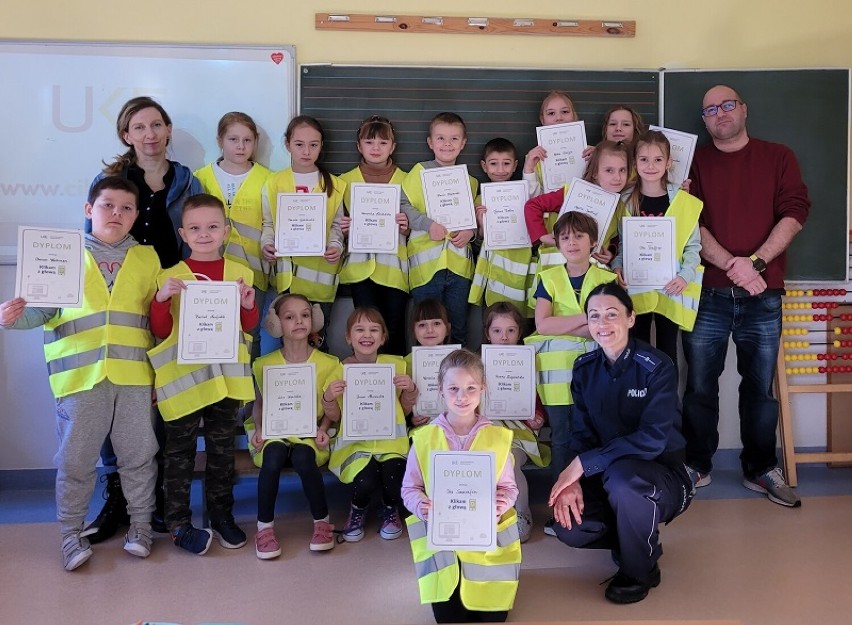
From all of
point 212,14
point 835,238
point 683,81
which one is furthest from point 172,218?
point 835,238

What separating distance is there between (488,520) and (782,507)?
206cm

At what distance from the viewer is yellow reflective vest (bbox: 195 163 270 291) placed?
12.5 feet

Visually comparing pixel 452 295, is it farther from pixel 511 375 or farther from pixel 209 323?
pixel 209 323

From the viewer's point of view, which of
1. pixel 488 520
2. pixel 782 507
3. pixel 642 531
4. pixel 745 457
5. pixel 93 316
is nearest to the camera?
pixel 488 520

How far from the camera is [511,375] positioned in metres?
3.58

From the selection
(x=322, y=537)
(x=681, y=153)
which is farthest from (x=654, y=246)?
(x=322, y=537)

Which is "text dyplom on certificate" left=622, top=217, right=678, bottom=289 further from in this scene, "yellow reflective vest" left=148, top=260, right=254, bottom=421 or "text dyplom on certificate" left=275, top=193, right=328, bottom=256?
"yellow reflective vest" left=148, top=260, right=254, bottom=421

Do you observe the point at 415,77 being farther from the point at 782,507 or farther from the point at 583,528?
the point at 782,507

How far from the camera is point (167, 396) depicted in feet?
10.6

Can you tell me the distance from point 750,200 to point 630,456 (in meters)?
1.81

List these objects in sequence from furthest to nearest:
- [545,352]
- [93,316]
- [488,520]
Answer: [545,352] → [93,316] → [488,520]

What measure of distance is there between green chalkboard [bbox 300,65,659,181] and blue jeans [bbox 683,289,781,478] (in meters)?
1.18

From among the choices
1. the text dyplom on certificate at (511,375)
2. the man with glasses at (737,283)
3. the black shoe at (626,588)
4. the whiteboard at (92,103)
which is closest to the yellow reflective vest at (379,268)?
the text dyplom on certificate at (511,375)

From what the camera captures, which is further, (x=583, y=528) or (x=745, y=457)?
(x=745, y=457)
